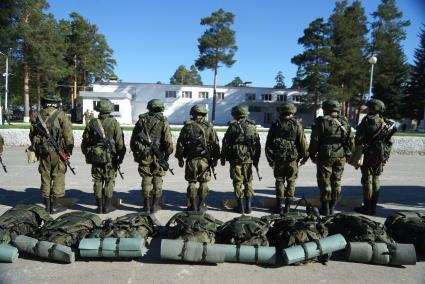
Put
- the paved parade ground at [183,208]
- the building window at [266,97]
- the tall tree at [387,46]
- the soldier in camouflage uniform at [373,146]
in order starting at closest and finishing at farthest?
the paved parade ground at [183,208] → the soldier in camouflage uniform at [373,146] → the tall tree at [387,46] → the building window at [266,97]

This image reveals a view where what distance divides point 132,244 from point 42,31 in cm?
3922

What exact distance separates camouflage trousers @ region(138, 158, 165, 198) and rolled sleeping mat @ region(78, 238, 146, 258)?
2.10m

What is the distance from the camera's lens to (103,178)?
20.3 ft

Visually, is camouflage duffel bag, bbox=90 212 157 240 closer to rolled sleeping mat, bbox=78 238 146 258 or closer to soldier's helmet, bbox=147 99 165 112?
rolled sleeping mat, bbox=78 238 146 258

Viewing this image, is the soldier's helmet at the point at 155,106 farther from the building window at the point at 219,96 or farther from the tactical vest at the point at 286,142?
the building window at the point at 219,96

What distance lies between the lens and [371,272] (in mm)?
4090

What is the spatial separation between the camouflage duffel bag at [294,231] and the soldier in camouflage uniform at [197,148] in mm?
1760

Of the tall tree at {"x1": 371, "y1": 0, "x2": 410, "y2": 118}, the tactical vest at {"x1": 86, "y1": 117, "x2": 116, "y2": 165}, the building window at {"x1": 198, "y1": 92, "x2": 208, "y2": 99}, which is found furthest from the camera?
the building window at {"x1": 198, "y1": 92, "x2": 208, "y2": 99}

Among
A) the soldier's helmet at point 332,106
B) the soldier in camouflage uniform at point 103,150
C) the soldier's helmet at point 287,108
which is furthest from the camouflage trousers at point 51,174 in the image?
the soldier's helmet at point 332,106

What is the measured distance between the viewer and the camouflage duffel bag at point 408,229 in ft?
14.9

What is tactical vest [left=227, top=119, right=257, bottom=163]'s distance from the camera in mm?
6168

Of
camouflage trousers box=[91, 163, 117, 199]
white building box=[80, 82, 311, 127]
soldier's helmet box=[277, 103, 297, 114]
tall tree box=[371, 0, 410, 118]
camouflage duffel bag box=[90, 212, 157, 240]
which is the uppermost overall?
tall tree box=[371, 0, 410, 118]

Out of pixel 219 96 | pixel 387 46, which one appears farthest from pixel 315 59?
pixel 219 96

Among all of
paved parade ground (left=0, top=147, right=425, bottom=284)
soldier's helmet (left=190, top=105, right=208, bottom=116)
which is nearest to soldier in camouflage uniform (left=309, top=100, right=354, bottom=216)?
paved parade ground (left=0, top=147, right=425, bottom=284)
